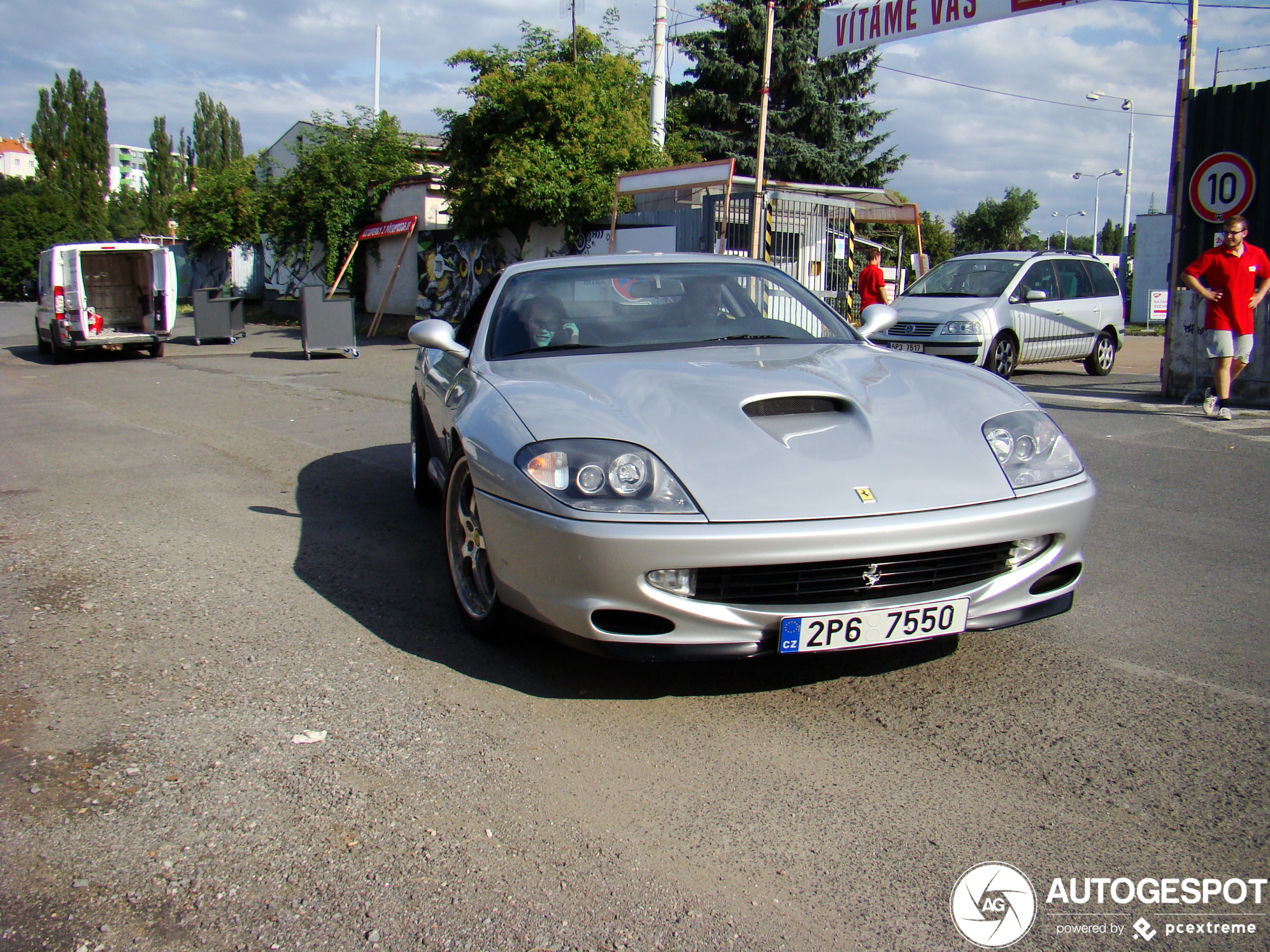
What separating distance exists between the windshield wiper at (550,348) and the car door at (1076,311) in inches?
429

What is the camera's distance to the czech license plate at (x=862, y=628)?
2795 millimetres

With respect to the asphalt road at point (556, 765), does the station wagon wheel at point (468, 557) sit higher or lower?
higher

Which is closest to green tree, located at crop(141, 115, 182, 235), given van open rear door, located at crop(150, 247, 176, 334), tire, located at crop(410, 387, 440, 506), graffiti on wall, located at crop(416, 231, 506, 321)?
graffiti on wall, located at crop(416, 231, 506, 321)

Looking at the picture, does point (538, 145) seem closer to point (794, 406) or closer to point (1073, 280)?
point (1073, 280)

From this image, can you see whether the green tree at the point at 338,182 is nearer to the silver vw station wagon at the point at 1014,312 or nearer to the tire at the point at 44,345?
the tire at the point at 44,345

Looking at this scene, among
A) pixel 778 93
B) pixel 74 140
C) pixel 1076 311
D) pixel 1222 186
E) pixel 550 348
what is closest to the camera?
pixel 550 348

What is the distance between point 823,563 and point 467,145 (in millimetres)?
20718

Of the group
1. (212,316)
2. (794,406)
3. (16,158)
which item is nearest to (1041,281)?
(794,406)

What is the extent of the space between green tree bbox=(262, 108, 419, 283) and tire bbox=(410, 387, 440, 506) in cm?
2165

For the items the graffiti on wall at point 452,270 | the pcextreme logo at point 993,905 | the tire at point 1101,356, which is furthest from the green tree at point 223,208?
the pcextreme logo at point 993,905

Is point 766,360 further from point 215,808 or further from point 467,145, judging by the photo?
point 467,145

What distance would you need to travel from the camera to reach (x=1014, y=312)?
12.6 metres

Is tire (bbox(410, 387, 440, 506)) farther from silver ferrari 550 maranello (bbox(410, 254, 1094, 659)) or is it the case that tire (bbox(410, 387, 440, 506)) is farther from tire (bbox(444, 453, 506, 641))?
silver ferrari 550 maranello (bbox(410, 254, 1094, 659))

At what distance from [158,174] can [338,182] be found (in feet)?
161
